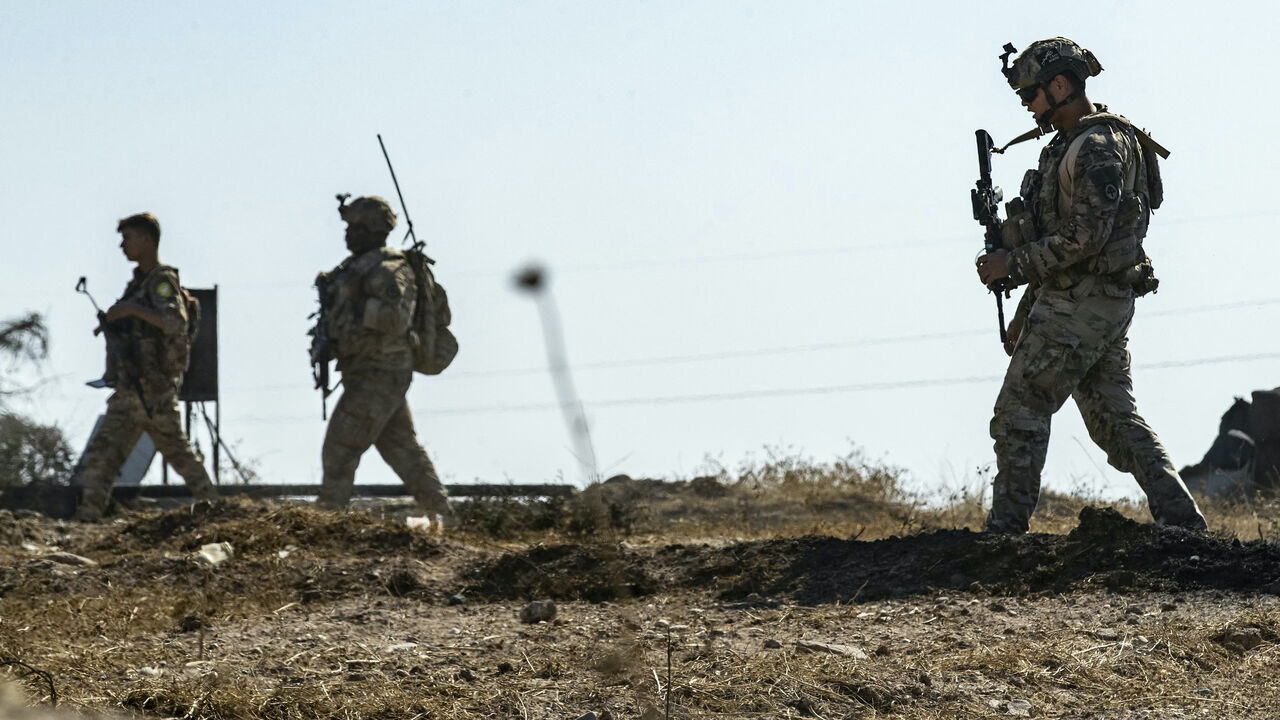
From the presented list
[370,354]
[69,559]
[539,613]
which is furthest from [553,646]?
[370,354]

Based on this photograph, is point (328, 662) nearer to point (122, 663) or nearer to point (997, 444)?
point (122, 663)

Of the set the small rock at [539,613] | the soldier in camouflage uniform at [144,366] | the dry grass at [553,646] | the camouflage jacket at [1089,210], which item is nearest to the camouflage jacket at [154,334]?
the soldier in camouflage uniform at [144,366]

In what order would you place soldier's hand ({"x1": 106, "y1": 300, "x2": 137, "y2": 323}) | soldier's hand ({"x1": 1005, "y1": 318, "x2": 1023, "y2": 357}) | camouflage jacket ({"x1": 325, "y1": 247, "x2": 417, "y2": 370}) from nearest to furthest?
soldier's hand ({"x1": 1005, "y1": 318, "x2": 1023, "y2": 357}), camouflage jacket ({"x1": 325, "y1": 247, "x2": 417, "y2": 370}), soldier's hand ({"x1": 106, "y1": 300, "x2": 137, "y2": 323})

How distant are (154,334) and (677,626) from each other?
6.78 m

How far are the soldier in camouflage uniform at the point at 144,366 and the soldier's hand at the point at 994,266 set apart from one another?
20.7 feet

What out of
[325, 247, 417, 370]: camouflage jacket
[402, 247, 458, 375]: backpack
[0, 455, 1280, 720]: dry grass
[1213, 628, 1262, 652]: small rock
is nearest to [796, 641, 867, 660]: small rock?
[0, 455, 1280, 720]: dry grass

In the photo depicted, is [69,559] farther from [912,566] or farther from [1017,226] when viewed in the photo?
[1017,226]

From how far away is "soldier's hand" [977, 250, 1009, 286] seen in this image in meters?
6.83

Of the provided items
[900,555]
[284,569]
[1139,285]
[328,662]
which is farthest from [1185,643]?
[284,569]

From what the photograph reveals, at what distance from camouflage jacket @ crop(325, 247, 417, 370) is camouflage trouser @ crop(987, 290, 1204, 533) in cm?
499

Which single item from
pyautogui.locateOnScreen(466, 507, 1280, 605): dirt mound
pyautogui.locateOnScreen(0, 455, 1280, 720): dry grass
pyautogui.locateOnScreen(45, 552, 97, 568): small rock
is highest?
pyautogui.locateOnScreen(466, 507, 1280, 605): dirt mound

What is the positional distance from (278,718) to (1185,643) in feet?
9.69

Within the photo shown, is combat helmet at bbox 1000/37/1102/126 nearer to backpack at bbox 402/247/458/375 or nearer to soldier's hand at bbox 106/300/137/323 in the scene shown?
backpack at bbox 402/247/458/375

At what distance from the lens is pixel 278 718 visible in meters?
4.34
